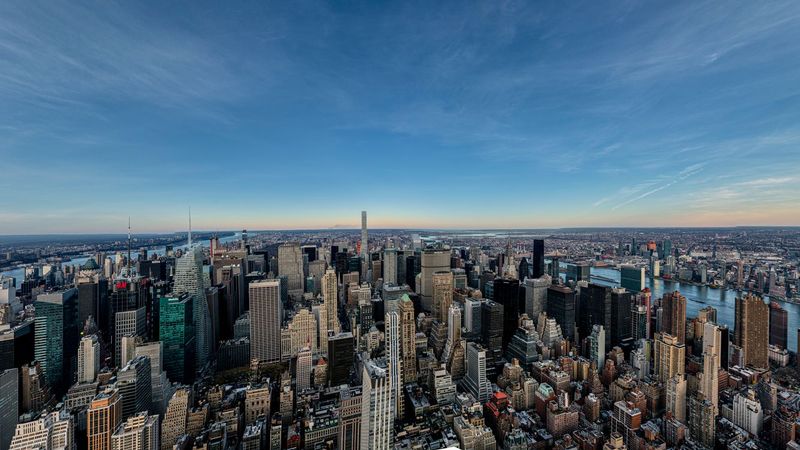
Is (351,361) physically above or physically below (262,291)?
below

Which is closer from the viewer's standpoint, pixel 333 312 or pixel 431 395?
pixel 431 395

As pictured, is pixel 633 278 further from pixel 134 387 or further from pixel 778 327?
pixel 134 387

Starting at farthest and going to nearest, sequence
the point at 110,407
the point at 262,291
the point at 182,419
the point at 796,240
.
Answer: the point at 796,240 < the point at 262,291 < the point at 182,419 < the point at 110,407

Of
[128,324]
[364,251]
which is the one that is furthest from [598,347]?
[364,251]

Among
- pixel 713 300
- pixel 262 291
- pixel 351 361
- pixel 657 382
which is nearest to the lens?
pixel 657 382

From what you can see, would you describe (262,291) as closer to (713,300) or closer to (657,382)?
(657,382)

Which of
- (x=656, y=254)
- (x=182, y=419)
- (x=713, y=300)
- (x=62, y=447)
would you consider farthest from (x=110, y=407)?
(x=656, y=254)

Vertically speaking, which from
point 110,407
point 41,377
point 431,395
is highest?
point 110,407
